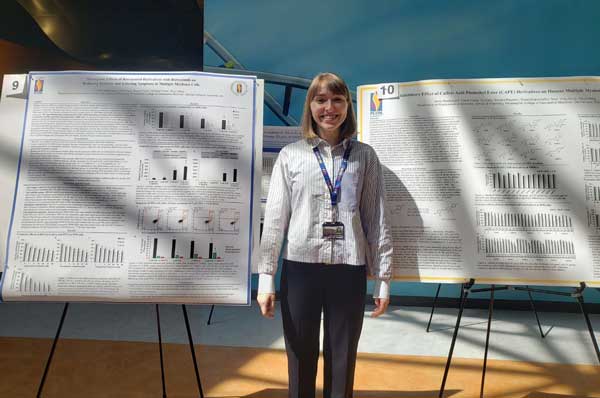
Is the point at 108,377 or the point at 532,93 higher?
the point at 532,93

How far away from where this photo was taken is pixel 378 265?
1.43 metres

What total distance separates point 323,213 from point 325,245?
12 cm

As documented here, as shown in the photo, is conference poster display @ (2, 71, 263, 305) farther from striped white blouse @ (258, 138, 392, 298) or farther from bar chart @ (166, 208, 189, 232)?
striped white blouse @ (258, 138, 392, 298)

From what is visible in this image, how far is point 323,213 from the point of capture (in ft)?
4.55

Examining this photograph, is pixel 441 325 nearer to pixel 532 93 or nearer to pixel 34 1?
pixel 532 93

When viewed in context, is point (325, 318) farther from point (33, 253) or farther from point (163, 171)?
point (33, 253)

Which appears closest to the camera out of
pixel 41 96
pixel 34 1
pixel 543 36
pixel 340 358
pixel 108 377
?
pixel 340 358

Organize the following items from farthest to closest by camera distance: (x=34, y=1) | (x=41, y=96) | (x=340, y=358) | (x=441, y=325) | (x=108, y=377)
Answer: (x=34, y=1)
(x=441, y=325)
(x=108, y=377)
(x=41, y=96)
(x=340, y=358)

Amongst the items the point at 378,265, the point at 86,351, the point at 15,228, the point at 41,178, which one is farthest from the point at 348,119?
the point at 86,351

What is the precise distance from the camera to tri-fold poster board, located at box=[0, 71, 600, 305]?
1557mm

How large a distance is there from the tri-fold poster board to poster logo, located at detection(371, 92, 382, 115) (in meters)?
0.10

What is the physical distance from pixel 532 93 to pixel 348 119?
873 millimetres

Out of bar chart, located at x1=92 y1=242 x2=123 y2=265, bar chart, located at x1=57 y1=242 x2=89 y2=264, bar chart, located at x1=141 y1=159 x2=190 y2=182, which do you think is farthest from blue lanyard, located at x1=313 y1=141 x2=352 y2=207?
bar chart, located at x1=57 y1=242 x2=89 y2=264

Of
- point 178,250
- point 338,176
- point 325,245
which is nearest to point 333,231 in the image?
point 325,245
